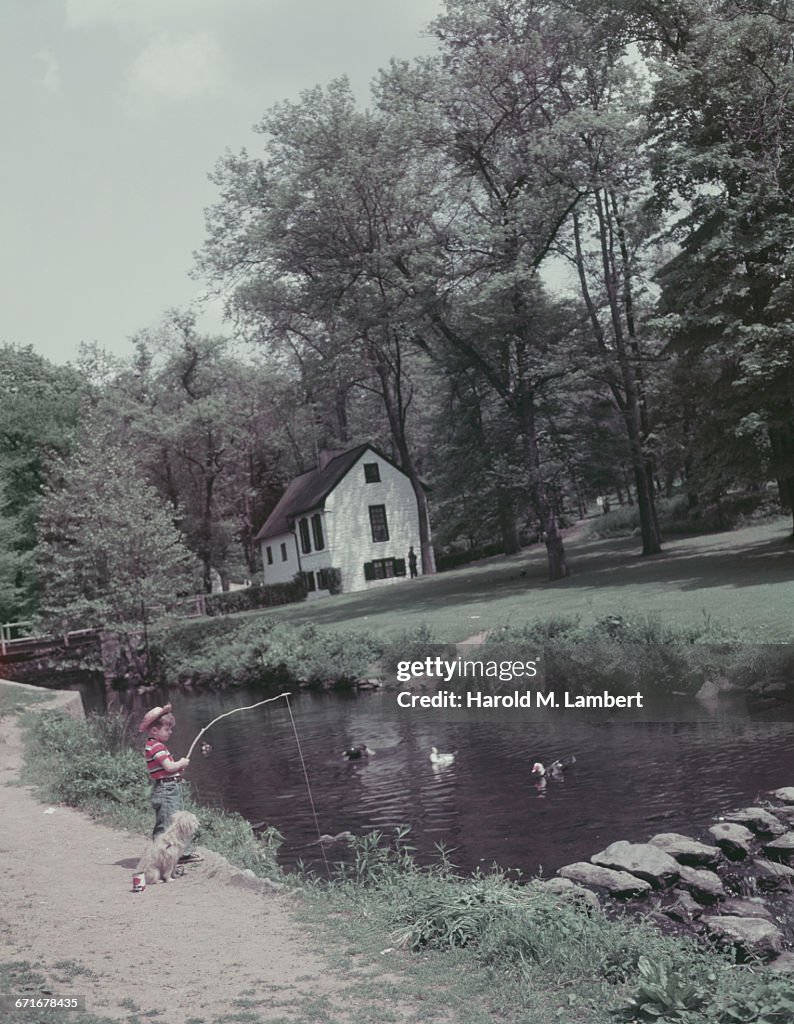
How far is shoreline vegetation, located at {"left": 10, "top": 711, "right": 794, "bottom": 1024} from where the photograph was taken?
6.17m

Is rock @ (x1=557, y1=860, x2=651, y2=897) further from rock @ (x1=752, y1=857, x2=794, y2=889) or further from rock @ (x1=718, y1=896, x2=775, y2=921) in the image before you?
rock @ (x1=752, y1=857, x2=794, y2=889)

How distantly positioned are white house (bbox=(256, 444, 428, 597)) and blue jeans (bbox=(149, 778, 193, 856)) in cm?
5193

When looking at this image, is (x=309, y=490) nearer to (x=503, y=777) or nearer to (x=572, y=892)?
(x=503, y=777)

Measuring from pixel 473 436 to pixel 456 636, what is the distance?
645 inches

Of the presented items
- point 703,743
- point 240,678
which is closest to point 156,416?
point 240,678

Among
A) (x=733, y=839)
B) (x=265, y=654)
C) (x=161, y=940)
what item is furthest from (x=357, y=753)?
(x=265, y=654)

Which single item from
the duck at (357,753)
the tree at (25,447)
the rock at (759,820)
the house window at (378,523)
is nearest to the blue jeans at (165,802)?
the rock at (759,820)

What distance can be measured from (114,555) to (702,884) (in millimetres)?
34972

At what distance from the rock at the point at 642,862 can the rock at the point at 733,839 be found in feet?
3.06

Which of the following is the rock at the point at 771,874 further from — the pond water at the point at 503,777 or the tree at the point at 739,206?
the tree at the point at 739,206

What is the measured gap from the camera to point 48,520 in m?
50.7

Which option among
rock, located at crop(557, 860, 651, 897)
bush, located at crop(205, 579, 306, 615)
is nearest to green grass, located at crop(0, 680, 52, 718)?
rock, located at crop(557, 860, 651, 897)

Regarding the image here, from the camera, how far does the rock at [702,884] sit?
11.0 m

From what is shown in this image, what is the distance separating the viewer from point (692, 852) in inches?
472
